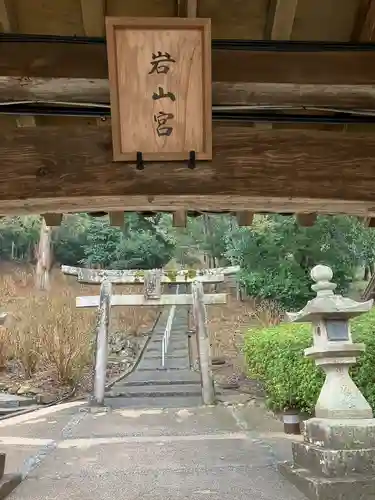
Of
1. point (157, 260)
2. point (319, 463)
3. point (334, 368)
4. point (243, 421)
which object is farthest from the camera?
point (157, 260)

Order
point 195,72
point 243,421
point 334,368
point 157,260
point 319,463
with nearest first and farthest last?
point 195,72 < point 319,463 < point 334,368 < point 243,421 < point 157,260

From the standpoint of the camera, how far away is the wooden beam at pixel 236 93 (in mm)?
2723

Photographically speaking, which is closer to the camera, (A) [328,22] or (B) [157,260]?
(A) [328,22]

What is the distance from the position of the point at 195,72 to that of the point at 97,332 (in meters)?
7.87

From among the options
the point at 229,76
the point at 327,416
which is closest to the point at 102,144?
the point at 229,76

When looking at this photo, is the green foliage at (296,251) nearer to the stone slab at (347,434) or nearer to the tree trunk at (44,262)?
the tree trunk at (44,262)

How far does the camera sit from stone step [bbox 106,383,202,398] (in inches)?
414

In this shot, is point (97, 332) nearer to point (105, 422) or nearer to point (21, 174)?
point (105, 422)

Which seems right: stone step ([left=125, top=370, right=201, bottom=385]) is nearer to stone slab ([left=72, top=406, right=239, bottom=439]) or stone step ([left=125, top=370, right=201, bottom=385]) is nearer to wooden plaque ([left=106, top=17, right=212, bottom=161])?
stone slab ([left=72, top=406, right=239, bottom=439])

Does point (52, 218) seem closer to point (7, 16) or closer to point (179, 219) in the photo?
point (179, 219)

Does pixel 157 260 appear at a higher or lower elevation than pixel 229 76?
higher

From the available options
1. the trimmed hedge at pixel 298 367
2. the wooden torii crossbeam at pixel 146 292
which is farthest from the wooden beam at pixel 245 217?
the wooden torii crossbeam at pixel 146 292

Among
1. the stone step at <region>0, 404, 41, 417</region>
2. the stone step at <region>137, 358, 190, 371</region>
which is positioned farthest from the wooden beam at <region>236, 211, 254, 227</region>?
the stone step at <region>137, 358, 190, 371</region>

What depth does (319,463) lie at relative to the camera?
394 cm
